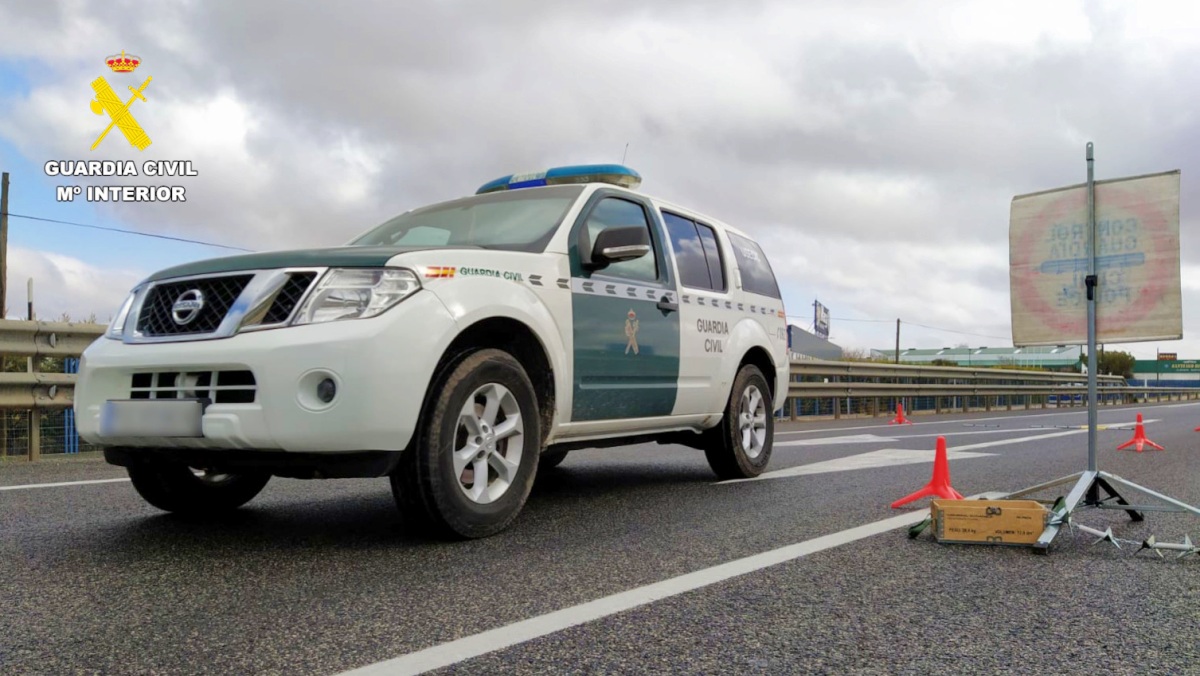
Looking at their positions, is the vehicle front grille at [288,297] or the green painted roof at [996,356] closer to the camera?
the vehicle front grille at [288,297]

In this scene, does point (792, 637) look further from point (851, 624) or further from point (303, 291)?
point (303, 291)

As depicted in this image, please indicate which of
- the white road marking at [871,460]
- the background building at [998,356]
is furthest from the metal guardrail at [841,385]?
the background building at [998,356]

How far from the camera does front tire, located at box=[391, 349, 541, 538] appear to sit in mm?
3746

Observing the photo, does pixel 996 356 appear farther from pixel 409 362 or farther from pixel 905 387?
pixel 409 362

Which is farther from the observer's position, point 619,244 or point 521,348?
point 619,244

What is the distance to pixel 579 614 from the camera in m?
2.78

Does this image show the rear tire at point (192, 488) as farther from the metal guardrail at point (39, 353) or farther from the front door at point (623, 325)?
the metal guardrail at point (39, 353)

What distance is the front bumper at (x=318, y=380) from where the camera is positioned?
3490 millimetres

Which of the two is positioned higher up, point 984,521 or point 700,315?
point 700,315

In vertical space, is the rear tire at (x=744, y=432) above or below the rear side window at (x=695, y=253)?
below

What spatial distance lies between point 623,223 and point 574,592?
2.89m

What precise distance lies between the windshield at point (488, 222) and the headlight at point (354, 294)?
1035 millimetres

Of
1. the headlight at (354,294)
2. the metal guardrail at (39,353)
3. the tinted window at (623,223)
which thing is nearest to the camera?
the headlight at (354,294)

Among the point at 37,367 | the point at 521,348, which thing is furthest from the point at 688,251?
the point at 37,367
